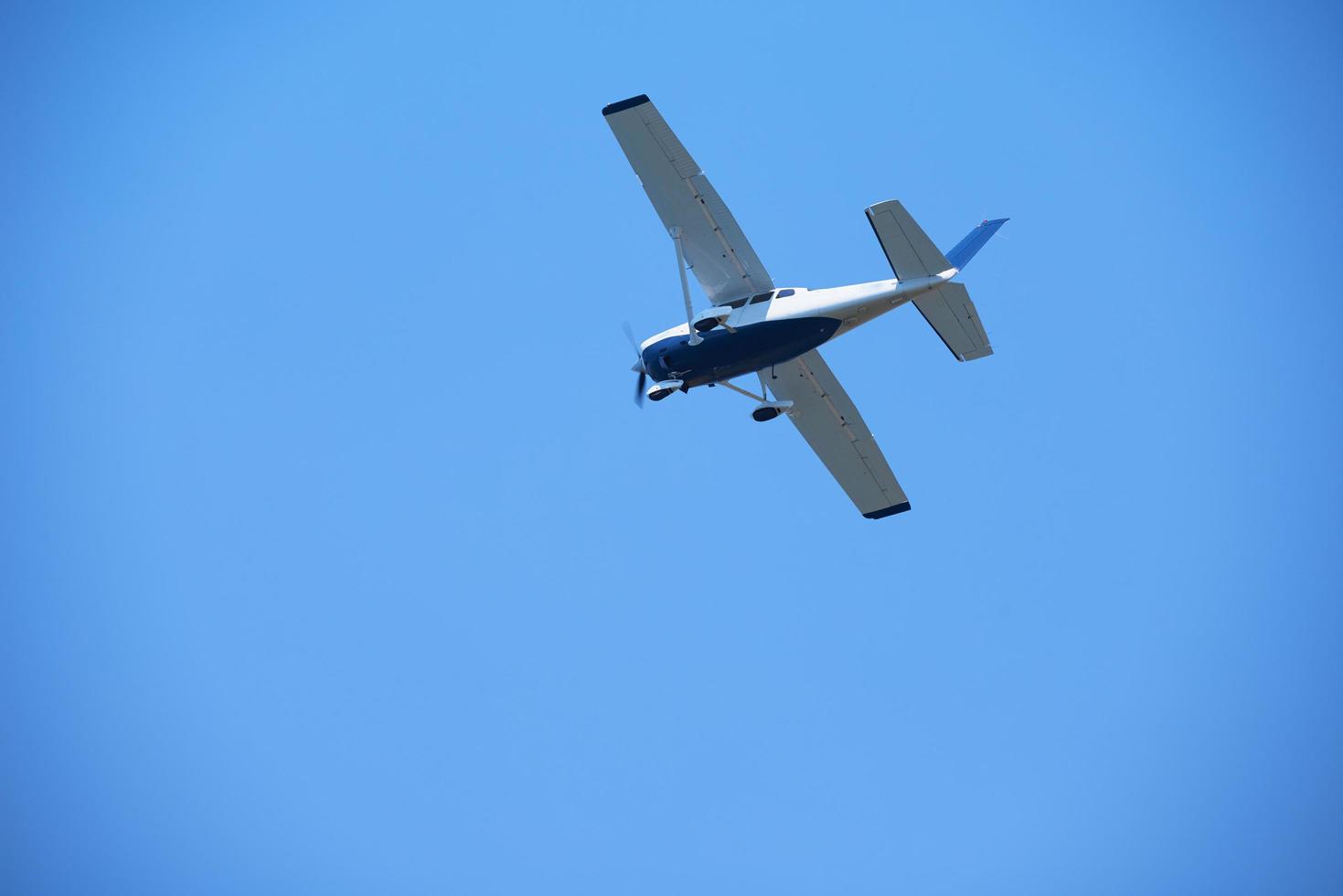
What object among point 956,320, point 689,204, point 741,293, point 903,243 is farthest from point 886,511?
point 689,204

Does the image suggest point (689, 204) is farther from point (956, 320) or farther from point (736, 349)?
point (956, 320)

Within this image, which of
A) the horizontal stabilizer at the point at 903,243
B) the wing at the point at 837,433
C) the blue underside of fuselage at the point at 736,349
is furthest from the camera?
the wing at the point at 837,433

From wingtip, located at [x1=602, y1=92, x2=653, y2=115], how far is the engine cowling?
3631mm

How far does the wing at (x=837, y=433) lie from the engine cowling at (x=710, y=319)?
236 cm

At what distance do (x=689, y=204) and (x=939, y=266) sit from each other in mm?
4217

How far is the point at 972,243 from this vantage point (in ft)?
64.8

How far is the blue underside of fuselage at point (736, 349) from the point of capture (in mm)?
19953

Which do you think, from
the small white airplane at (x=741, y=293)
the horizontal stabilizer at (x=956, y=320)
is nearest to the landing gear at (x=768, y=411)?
the small white airplane at (x=741, y=293)

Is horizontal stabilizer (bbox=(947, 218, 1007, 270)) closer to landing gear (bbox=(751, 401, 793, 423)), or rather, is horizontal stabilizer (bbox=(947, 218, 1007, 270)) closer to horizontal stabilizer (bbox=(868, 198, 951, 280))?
horizontal stabilizer (bbox=(868, 198, 951, 280))

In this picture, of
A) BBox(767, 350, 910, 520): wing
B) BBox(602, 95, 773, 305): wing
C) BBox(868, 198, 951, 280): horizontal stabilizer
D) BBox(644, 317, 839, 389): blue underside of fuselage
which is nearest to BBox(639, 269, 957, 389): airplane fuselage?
BBox(644, 317, 839, 389): blue underside of fuselage

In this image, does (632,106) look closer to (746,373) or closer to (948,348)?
(746,373)

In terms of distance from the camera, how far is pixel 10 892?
226 feet

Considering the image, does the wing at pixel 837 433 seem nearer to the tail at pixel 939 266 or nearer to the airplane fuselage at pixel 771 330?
the airplane fuselage at pixel 771 330

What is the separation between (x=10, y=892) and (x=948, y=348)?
233 feet
